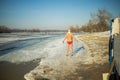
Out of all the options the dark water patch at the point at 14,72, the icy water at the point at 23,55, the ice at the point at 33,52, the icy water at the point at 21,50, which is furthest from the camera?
the icy water at the point at 21,50

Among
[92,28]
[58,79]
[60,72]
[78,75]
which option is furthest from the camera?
[92,28]

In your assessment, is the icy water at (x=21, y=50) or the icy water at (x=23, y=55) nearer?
the icy water at (x=23, y=55)

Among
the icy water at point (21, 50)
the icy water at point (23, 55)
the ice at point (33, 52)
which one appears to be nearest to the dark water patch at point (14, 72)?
the icy water at point (23, 55)

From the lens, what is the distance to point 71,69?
585 cm

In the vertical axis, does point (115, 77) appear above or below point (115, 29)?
below

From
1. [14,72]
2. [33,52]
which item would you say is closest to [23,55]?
[33,52]

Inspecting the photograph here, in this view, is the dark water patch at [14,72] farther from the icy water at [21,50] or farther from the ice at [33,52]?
the icy water at [21,50]

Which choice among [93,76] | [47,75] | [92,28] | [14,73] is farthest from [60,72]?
[92,28]

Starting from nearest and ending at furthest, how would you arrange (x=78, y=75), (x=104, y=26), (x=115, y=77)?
(x=115, y=77)
(x=78, y=75)
(x=104, y=26)

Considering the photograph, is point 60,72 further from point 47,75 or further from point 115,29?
point 115,29

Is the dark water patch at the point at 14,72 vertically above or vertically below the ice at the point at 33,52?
below

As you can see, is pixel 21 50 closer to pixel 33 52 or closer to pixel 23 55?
pixel 33 52

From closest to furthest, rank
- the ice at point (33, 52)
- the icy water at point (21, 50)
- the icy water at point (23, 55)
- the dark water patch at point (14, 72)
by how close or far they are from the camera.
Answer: the dark water patch at point (14, 72), the icy water at point (23, 55), the ice at point (33, 52), the icy water at point (21, 50)

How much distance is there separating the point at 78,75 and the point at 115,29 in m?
1.82
